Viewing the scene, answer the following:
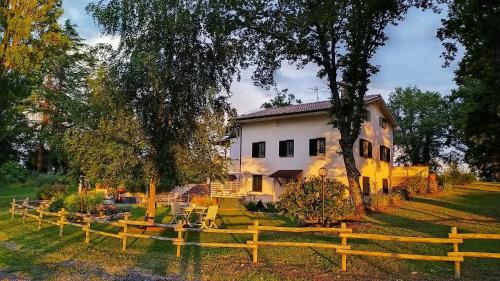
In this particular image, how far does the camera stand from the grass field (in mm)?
8539

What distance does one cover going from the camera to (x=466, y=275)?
845 centimetres

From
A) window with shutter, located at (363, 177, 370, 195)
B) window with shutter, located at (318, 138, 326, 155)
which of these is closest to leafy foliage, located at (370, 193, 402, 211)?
window with shutter, located at (363, 177, 370, 195)

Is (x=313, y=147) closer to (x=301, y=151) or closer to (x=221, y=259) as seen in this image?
(x=301, y=151)

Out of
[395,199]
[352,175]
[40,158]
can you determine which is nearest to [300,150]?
[395,199]

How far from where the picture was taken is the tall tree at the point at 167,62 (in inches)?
544

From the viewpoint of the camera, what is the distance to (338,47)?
19516 mm

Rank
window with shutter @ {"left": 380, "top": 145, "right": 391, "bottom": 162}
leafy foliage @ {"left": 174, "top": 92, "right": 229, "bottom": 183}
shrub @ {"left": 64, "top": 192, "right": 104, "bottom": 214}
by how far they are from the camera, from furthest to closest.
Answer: window with shutter @ {"left": 380, "top": 145, "right": 391, "bottom": 162} → shrub @ {"left": 64, "top": 192, "right": 104, "bottom": 214} → leafy foliage @ {"left": 174, "top": 92, "right": 229, "bottom": 183}

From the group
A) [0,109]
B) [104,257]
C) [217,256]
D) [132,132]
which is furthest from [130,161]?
[0,109]

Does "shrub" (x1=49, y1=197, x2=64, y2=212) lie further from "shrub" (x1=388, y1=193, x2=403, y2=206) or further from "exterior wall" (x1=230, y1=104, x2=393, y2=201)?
"shrub" (x1=388, y1=193, x2=403, y2=206)

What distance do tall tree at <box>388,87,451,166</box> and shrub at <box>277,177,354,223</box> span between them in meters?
31.0

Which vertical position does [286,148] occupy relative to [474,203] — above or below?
above

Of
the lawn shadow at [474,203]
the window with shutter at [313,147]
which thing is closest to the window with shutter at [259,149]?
the window with shutter at [313,147]

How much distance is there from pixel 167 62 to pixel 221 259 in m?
6.72

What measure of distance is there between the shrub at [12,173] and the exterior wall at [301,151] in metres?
18.7
